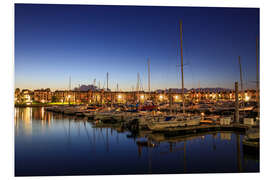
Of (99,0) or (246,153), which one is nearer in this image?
(99,0)

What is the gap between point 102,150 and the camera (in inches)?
360

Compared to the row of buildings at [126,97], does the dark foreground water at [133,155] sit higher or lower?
lower

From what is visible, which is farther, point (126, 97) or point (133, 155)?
point (126, 97)

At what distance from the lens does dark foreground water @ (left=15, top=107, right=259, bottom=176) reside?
6781 mm

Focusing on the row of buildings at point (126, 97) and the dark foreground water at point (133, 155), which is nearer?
the dark foreground water at point (133, 155)

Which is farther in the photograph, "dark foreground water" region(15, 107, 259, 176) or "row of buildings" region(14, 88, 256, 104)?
"row of buildings" region(14, 88, 256, 104)

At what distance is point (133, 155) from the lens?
27.0 feet

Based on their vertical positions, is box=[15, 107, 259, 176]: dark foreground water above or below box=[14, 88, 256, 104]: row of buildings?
below

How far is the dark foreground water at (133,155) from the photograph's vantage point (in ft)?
22.2

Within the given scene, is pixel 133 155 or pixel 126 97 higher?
pixel 126 97
